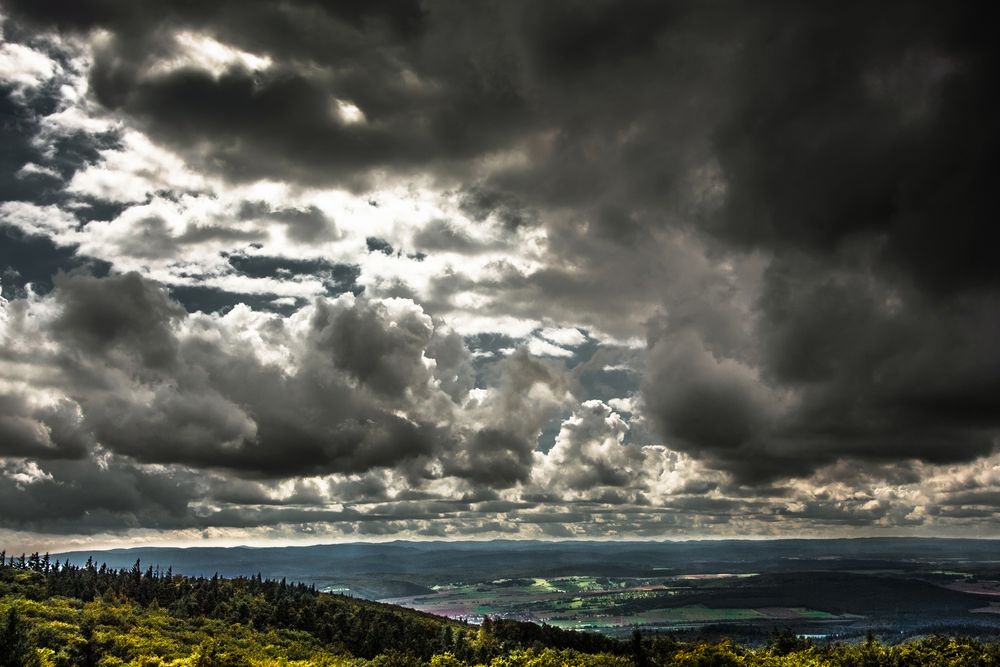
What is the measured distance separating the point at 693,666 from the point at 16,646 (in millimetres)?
179113

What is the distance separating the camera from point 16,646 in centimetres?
19425

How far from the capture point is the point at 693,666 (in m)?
→ 200
